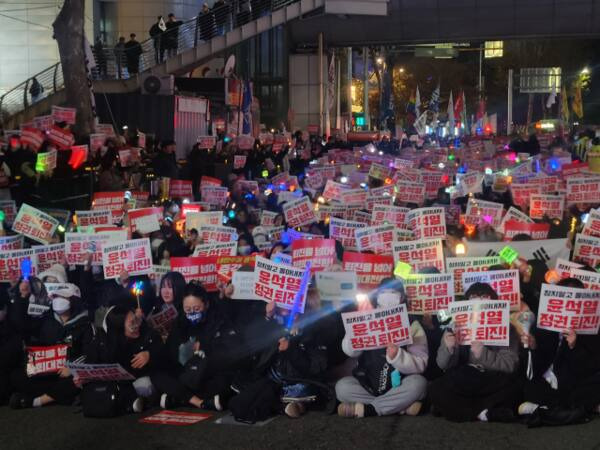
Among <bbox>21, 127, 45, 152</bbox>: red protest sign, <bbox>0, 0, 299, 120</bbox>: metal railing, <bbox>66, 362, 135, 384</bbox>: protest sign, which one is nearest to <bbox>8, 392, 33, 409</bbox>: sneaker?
<bbox>66, 362, 135, 384</bbox>: protest sign

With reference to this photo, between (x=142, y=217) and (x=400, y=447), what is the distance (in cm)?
606

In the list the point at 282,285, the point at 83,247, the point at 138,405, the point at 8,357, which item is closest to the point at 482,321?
the point at 282,285

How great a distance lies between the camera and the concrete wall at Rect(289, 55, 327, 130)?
45.2 meters

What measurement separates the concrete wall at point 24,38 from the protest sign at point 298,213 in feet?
71.1

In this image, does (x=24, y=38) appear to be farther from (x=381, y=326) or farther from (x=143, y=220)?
(x=381, y=326)

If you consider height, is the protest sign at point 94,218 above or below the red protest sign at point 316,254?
above

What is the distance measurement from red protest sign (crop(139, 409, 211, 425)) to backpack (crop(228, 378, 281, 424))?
1.03 feet

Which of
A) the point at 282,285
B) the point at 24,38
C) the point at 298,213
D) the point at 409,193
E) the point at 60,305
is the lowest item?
the point at 60,305

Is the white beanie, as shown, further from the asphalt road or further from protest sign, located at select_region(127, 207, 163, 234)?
protest sign, located at select_region(127, 207, 163, 234)

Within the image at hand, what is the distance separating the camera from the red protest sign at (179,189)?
57.2ft

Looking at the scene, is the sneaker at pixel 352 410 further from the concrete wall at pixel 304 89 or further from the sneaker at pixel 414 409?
the concrete wall at pixel 304 89

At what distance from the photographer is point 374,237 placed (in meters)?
11.3

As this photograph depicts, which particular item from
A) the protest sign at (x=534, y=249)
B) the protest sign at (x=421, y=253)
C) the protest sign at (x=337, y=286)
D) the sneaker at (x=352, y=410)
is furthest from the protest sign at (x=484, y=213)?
the sneaker at (x=352, y=410)

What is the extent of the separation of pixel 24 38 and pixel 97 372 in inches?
1056
